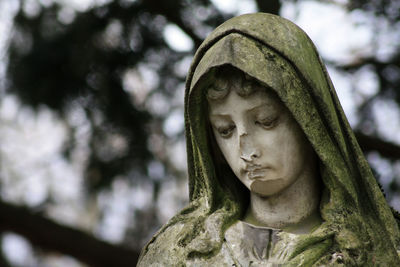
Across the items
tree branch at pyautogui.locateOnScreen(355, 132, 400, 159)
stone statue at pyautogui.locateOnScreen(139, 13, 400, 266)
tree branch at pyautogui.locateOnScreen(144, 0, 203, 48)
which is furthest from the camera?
tree branch at pyautogui.locateOnScreen(144, 0, 203, 48)

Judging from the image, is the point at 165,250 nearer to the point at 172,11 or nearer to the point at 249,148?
the point at 249,148

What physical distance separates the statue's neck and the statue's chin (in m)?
0.04

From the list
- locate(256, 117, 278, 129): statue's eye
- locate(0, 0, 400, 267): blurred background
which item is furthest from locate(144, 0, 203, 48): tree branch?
locate(256, 117, 278, 129): statue's eye

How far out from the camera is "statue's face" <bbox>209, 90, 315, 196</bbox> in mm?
4086

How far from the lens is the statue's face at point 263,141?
4086 mm

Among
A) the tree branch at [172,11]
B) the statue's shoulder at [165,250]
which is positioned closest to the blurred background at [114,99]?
the tree branch at [172,11]

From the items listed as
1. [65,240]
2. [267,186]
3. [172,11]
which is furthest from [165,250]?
[172,11]

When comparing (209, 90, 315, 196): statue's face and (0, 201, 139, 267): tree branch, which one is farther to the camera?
(0, 201, 139, 267): tree branch

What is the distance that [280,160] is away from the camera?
161 inches

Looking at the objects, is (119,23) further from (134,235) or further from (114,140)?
(134,235)

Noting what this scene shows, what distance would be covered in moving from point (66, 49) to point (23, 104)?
667mm

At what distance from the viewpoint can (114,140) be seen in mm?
8742

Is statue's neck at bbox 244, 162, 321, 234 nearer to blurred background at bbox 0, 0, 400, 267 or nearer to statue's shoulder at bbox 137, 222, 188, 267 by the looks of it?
statue's shoulder at bbox 137, 222, 188, 267

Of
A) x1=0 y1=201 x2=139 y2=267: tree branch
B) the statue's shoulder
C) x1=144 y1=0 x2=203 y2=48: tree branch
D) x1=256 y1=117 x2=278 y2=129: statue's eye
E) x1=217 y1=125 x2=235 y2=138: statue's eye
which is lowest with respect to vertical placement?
the statue's shoulder
